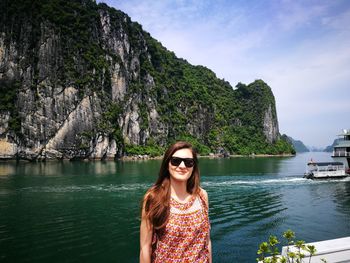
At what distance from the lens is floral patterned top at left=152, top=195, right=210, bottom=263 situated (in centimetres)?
325

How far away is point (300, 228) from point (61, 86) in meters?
76.9

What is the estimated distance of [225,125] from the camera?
5738 inches

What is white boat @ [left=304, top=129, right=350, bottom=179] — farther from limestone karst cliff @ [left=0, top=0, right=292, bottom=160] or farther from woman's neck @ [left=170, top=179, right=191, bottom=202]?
limestone karst cliff @ [left=0, top=0, right=292, bottom=160]

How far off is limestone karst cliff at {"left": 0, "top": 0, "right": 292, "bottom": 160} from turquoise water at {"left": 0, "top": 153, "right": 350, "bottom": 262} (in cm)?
4733

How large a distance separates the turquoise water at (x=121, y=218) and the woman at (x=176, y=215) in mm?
9522

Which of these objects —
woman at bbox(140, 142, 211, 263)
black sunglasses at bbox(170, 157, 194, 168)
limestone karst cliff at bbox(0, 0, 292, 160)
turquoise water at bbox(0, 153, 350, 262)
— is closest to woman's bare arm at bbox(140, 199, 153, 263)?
woman at bbox(140, 142, 211, 263)

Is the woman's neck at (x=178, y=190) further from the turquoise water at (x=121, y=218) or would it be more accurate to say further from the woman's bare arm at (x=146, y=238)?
the turquoise water at (x=121, y=218)

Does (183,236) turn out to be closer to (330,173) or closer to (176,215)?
(176,215)

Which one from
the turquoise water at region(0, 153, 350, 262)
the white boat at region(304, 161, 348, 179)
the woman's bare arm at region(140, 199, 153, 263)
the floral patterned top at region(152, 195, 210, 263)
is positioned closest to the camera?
the woman's bare arm at region(140, 199, 153, 263)

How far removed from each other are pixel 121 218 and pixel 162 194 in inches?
637

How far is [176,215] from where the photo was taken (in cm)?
329

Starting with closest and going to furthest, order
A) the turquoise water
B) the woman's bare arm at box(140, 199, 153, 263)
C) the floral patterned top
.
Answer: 1. the woman's bare arm at box(140, 199, 153, 263)
2. the floral patterned top
3. the turquoise water

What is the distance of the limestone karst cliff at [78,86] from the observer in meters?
77.0

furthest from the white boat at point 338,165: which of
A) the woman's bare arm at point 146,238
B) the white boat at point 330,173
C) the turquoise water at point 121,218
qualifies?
the woman's bare arm at point 146,238
